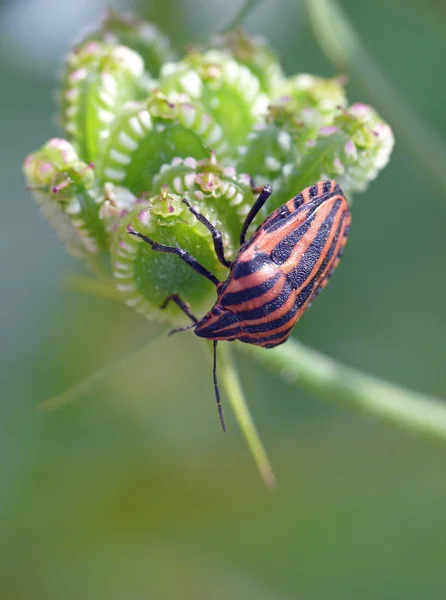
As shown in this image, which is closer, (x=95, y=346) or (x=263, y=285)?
(x=263, y=285)

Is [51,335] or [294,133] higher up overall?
[294,133]

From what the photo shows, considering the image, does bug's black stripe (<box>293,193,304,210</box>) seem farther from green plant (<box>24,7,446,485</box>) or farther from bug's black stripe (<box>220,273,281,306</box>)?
bug's black stripe (<box>220,273,281,306</box>)

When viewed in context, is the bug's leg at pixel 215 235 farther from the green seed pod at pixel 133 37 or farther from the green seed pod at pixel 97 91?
the green seed pod at pixel 133 37

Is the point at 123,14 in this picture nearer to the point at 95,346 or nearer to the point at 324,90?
the point at 324,90

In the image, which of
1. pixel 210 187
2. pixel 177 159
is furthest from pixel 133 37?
pixel 210 187

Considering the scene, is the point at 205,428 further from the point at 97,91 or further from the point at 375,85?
the point at 97,91

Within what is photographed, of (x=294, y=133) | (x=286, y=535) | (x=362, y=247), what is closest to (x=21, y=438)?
(x=286, y=535)

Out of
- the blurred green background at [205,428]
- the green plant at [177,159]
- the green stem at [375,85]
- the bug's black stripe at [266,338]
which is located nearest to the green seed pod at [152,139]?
the green plant at [177,159]
